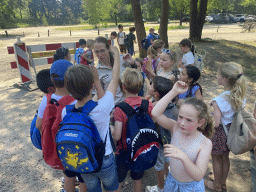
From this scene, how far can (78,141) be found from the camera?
1.47 meters

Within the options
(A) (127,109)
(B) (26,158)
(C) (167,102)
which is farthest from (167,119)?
(B) (26,158)

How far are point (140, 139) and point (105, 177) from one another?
0.51 meters

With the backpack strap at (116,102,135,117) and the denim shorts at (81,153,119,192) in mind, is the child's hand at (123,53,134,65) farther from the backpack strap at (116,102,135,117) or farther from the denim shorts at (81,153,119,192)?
the denim shorts at (81,153,119,192)

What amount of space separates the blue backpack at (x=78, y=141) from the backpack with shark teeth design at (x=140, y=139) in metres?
0.41

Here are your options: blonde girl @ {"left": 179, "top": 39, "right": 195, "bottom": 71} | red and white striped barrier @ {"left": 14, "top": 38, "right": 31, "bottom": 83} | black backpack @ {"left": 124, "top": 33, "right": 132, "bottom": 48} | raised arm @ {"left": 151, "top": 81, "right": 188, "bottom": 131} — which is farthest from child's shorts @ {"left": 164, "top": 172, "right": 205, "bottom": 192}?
black backpack @ {"left": 124, "top": 33, "right": 132, "bottom": 48}

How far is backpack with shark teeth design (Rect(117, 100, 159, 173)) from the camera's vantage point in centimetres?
189

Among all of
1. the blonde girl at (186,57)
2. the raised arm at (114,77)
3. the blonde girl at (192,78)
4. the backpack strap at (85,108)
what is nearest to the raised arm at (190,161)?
the backpack strap at (85,108)

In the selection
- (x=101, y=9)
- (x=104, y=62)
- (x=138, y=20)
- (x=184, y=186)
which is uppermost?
(x=101, y=9)

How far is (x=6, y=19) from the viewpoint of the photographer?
1379 inches

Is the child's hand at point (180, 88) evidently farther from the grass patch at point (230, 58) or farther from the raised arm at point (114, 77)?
the grass patch at point (230, 58)

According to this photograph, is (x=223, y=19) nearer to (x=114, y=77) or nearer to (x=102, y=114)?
(x=114, y=77)

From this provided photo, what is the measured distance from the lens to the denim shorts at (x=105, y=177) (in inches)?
72.2

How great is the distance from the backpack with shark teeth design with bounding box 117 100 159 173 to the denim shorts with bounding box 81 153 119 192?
21cm

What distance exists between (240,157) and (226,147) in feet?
3.88
